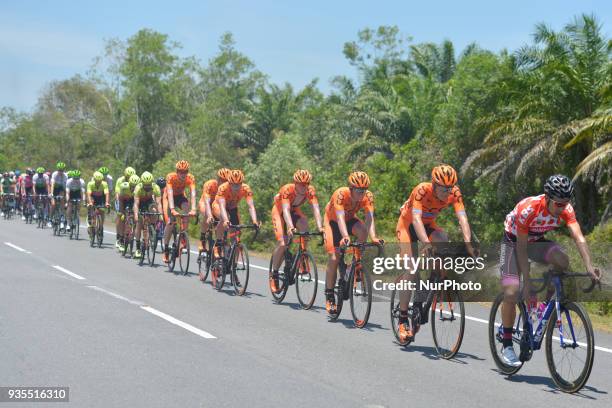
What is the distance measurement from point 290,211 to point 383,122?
2428 cm

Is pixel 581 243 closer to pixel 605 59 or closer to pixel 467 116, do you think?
pixel 605 59

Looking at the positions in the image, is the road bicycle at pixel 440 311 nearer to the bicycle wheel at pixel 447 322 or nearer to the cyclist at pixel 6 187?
the bicycle wheel at pixel 447 322

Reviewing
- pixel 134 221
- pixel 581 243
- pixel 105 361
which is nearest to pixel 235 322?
pixel 105 361

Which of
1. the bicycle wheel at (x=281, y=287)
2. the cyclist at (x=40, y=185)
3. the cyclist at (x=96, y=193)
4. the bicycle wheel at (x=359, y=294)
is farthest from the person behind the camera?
the cyclist at (x=40, y=185)

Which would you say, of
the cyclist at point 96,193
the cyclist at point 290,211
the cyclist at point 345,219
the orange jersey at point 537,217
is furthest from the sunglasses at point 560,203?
the cyclist at point 96,193

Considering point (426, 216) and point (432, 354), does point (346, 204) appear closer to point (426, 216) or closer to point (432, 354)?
point (426, 216)

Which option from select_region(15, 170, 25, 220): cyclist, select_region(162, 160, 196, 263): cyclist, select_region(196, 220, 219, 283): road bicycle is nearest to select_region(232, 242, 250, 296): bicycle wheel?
select_region(196, 220, 219, 283): road bicycle

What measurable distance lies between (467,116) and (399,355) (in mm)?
17460

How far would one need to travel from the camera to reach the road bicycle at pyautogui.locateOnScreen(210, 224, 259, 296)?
13070 millimetres

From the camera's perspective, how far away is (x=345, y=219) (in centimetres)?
1070

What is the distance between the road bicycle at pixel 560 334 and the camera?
6758 millimetres

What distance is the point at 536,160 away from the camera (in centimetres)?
2125

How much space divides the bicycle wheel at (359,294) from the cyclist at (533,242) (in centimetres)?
273

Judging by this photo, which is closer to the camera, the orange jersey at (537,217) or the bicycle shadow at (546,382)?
the bicycle shadow at (546,382)
